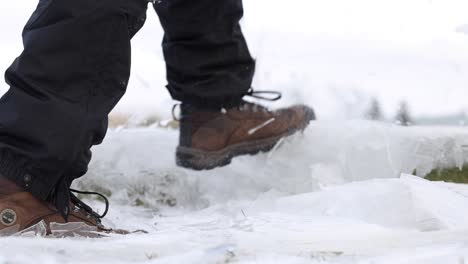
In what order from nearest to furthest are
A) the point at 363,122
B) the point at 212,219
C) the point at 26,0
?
the point at 212,219
the point at 363,122
the point at 26,0

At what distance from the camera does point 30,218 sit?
4.09ft

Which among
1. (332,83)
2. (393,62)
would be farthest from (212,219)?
(393,62)

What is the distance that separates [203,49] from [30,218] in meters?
0.83

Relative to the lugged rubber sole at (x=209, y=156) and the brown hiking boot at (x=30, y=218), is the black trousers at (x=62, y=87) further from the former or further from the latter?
the lugged rubber sole at (x=209, y=156)

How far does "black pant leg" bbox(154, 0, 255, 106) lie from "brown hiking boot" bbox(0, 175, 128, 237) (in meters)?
0.74

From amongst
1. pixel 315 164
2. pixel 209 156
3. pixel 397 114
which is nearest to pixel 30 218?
pixel 209 156

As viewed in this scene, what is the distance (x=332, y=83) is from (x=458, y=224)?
1.59m

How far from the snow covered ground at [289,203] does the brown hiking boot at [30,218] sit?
0.32ft

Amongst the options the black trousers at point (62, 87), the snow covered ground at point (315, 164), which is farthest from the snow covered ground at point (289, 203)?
the black trousers at point (62, 87)

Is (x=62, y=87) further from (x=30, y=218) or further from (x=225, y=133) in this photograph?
(x=225, y=133)

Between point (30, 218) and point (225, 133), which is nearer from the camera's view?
point (30, 218)

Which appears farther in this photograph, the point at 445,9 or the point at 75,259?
the point at 445,9

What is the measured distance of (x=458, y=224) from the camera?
3.98ft

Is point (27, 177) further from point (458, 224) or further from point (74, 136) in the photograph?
point (458, 224)
